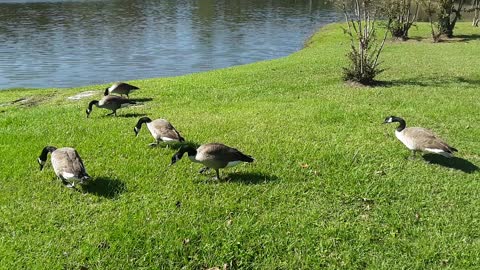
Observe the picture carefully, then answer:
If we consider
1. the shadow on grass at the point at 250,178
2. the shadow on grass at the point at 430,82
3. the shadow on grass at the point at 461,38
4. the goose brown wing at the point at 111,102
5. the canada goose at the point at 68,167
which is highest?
the canada goose at the point at 68,167

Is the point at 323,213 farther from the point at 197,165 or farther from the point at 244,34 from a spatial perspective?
the point at 244,34

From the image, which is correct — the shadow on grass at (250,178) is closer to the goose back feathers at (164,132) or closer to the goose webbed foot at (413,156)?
the goose back feathers at (164,132)

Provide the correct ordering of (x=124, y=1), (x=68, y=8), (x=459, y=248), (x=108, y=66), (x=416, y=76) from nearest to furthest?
(x=459, y=248)
(x=416, y=76)
(x=108, y=66)
(x=68, y=8)
(x=124, y=1)

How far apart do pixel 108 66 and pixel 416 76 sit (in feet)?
71.3

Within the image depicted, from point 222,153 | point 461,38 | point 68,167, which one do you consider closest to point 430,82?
point 222,153

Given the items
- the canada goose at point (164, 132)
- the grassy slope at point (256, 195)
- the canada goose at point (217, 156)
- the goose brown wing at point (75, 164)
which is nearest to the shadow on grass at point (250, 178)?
the grassy slope at point (256, 195)

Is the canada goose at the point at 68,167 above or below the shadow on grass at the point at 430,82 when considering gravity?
above

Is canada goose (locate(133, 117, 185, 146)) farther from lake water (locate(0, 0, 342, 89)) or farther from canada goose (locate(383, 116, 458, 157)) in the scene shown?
lake water (locate(0, 0, 342, 89))

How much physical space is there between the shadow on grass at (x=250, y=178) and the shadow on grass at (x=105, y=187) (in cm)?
187

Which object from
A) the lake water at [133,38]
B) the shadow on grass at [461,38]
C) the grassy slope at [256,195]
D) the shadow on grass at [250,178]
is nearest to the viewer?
the grassy slope at [256,195]

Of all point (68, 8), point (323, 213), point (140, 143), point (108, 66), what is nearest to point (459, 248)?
Answer: point (323, 213)

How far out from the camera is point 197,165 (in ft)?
29.8

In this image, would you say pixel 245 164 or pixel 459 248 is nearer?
pixel 459 248

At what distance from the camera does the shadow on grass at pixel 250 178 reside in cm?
832
